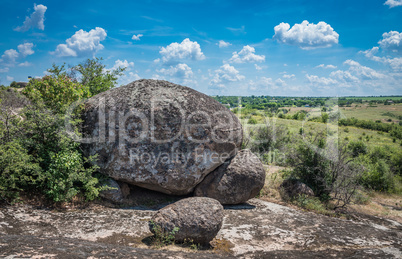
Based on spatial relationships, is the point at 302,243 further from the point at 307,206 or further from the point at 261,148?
the point at 261,148

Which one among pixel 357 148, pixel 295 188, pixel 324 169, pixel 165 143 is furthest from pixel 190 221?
pixel 357 148

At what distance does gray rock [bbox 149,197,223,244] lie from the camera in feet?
23.2

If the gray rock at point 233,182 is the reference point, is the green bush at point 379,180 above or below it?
below

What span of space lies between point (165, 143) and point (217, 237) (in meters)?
4.02

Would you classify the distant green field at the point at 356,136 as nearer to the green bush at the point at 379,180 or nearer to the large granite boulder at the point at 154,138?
the green bush at the point at 379,180

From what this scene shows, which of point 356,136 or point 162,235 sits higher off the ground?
point 162,235

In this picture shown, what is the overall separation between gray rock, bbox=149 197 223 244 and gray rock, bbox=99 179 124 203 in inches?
119

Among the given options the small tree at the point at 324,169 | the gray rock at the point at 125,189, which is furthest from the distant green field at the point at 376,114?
the gray rock at the point at 125,189

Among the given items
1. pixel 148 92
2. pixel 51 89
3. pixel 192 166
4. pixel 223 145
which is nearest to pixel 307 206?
pixel 223 145

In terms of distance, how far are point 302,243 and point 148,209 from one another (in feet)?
18.1

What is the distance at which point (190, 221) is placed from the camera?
7.14m

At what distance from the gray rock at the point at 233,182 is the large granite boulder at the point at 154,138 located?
44cm

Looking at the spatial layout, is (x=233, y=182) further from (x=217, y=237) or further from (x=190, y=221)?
(x=190, y=221)

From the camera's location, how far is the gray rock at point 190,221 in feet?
23.2
